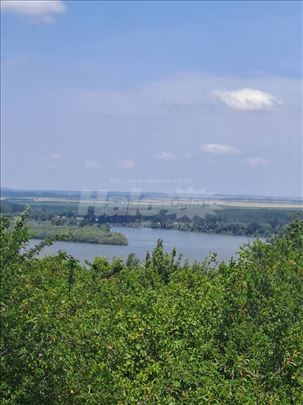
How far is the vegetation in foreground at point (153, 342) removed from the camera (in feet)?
→ 23.6

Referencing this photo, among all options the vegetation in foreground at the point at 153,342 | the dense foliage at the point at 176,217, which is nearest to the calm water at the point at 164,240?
the dense foliage at the point at 176,217

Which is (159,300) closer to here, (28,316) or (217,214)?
(28,316)

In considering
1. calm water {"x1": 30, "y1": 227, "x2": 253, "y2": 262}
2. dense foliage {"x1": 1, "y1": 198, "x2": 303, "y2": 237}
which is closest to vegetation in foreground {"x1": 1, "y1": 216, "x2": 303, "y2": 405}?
calm water {"x1": 30, "y1": 227, "x2": 253, "y2": 262}

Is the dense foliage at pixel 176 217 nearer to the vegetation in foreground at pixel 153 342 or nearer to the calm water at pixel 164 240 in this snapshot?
the calm water at pixel 164 240

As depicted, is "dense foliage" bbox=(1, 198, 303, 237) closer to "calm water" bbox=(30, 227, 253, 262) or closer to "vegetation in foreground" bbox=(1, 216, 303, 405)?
"calm water" bbox=(30, 227, 253, 262)

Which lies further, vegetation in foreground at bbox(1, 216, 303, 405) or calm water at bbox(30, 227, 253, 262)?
calm water at bbox(30, 227, 253, 262)

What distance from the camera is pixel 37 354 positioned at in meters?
7.23

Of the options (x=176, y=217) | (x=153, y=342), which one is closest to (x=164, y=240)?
Answer: (x=176, y=217)

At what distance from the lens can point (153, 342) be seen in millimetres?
10828

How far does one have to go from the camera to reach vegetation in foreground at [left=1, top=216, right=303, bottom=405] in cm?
720

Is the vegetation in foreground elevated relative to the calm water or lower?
elevated

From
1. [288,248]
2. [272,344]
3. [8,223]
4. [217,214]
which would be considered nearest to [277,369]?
[272,344]

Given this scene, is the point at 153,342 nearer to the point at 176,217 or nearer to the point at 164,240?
the point at 164,240

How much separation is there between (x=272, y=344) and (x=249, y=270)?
2548mm
